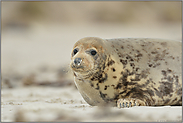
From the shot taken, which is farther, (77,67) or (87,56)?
(87,56)

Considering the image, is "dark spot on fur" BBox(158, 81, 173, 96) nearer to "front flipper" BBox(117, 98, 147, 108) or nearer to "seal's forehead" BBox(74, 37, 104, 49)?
"front flipper" BBox(117, 98, 147, 108)

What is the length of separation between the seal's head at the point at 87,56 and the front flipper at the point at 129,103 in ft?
1.94

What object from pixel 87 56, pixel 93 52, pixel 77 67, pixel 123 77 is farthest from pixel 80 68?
pixel 123 77

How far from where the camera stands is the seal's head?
3754 mm

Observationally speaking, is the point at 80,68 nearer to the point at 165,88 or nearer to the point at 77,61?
the point at 77,61

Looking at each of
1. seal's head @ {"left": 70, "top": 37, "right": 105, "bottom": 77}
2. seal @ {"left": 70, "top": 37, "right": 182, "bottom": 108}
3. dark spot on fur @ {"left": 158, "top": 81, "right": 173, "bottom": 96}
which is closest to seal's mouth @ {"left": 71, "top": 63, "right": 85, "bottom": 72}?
seal's head @ {"left": 70, "top": 37, "right": 105, "bottom": 77}

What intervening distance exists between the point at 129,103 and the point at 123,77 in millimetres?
465

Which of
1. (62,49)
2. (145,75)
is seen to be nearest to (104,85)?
(145,75)

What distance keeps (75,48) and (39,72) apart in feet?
19.8

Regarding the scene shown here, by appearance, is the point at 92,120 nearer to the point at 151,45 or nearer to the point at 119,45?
the point at 119,45

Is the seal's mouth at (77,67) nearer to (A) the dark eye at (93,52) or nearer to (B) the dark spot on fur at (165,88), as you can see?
(A) the dark eye at (93,52)

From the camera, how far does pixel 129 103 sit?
147 inches

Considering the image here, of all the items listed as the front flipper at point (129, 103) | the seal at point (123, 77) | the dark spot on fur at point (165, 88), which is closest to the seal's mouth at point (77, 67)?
the seal at point (123, 77)

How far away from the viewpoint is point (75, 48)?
409cm
